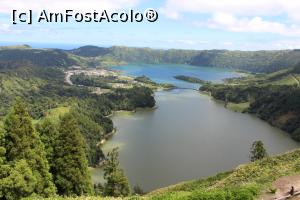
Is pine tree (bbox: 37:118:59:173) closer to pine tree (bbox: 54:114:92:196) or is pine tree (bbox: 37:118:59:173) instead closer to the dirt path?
pine tree (bbox: 54:114:92:196)

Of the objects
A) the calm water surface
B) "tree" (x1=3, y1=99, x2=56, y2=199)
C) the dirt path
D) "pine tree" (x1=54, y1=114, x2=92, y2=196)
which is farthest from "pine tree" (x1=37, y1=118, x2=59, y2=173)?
the calm water surface

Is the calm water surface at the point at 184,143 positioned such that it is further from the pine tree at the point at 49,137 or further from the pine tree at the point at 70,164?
the pine tree at the point at 49,137

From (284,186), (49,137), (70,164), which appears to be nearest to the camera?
(284,186)

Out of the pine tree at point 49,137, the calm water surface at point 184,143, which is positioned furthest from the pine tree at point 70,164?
the calm water surface at point 184,143

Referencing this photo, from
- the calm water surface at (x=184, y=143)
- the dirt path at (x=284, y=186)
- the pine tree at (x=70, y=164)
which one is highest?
the dirt path at (x=284, y=186)

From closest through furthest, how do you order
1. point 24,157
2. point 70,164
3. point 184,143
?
point 24,157 → point 70,164 → point 184,143

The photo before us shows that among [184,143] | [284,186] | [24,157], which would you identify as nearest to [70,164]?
[24,157]

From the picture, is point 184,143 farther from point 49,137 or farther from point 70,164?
point 49,137
